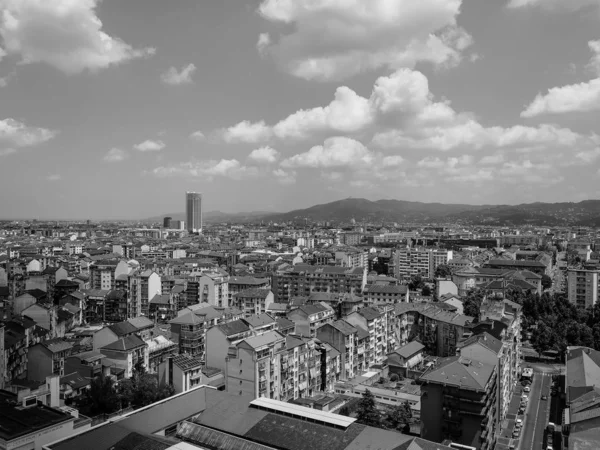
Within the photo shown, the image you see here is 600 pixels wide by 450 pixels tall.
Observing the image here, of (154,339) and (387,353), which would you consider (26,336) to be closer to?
(154,339)

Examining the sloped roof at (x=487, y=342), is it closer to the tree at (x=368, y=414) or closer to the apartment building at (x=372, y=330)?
the tree at (x=368, y=414)

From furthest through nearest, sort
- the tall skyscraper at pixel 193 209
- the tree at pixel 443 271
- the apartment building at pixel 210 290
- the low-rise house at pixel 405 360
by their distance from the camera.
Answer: the tall skyscraper at pixel 193 209, the tree at pixel 443 271, the apartment building at pixel 210 290, the low-rise house at pixel 405 360

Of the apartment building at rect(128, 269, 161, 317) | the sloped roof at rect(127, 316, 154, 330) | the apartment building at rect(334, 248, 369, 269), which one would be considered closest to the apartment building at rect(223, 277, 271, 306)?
the apartment building at rect(128, 269, 161, 317)

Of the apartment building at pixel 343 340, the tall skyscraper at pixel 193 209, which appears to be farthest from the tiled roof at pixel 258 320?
A: the tall skyscraper at pixel 193 209

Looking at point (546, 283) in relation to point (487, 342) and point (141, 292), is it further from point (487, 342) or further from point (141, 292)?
point (141, 292)

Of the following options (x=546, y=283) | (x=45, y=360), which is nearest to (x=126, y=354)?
(x=45, y=360)

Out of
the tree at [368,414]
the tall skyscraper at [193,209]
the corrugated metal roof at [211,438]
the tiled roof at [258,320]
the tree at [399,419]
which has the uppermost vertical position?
the tall skyscraper at [193,209]

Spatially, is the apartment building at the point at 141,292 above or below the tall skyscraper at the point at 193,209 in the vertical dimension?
below
